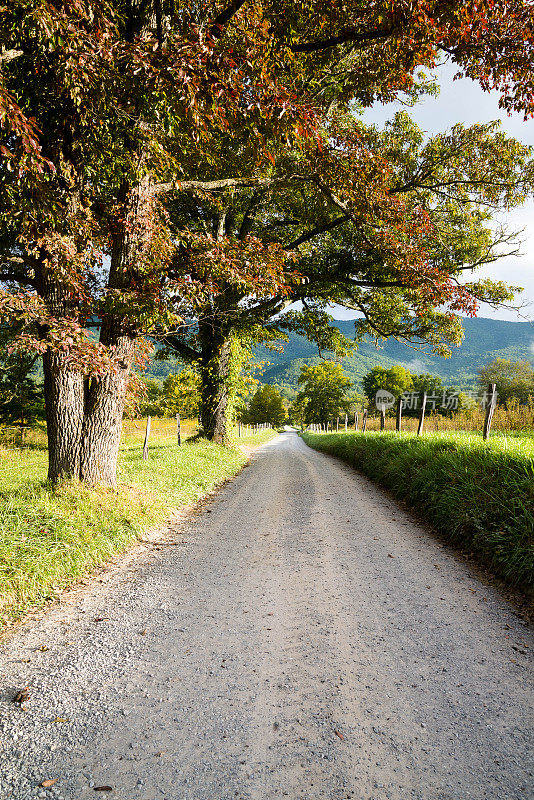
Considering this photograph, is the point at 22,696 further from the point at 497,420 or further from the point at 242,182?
the point at 497,420

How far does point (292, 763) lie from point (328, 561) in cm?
247

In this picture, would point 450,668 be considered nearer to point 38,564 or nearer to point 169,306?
point 38,564

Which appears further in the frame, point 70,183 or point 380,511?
point 380,511

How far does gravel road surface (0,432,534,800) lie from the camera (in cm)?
166

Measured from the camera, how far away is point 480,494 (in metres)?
4.80

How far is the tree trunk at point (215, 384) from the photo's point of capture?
12.2 metres

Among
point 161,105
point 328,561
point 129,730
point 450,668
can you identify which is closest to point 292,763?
point 129,730

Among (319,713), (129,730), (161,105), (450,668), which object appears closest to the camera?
(129,730)

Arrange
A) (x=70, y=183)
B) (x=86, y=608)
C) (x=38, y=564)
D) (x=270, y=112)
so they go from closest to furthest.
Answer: (x=86, y=608)
(x=38, y=564)
(x=270, y=112)
(x=70, y=183)

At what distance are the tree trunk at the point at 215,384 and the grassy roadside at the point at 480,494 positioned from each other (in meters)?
6.27

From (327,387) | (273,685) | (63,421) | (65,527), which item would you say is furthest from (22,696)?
(327,387)

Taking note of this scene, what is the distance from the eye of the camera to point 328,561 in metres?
4.11

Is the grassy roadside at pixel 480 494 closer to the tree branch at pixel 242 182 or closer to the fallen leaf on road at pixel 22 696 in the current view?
the fallen leaf on road at pixel 22 696

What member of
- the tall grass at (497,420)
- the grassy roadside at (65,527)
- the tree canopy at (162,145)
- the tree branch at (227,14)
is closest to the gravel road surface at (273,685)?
the grassy roadside at (65,527)
